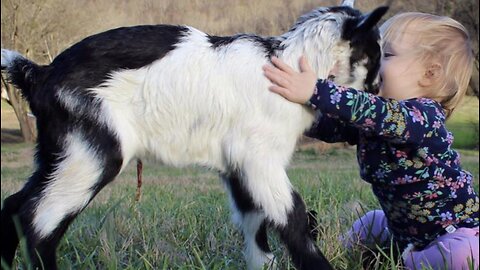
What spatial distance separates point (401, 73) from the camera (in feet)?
8.50

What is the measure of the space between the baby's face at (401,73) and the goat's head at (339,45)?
202 mm

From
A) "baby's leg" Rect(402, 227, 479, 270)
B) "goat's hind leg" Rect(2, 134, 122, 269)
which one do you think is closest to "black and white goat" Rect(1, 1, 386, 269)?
"goat's hind leg" Rect(2, 134, 122, 269)

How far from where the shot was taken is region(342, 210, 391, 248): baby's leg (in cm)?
277

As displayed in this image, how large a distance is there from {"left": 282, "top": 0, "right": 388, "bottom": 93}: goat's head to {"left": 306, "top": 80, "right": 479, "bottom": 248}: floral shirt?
12 centimetres

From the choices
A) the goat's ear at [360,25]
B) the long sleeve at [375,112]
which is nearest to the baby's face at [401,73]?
the long sleeve at [375,112]

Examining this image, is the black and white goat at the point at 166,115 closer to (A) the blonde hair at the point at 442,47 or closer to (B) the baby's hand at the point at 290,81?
(B) the baby's hand at the point at 290,81

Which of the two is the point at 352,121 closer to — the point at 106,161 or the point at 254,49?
the point at 254,49

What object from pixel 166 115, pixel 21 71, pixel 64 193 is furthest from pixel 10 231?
pixel 166 115

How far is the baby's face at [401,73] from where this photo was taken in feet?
8.50

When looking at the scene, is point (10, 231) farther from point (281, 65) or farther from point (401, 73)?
point (401, 73)

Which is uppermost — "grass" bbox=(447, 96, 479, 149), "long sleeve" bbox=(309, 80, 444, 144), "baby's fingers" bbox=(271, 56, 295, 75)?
"baby's fingers" bbox=(271, 56, 295, 75)

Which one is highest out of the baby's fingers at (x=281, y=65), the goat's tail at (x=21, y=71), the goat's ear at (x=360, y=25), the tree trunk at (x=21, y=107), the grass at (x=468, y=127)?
the goat's ear at (x=360, y=25)

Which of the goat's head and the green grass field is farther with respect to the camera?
the green grass field

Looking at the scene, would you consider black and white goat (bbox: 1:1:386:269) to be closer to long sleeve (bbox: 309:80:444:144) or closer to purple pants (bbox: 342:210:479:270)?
long sleeve (bbox: 309:80:444:144)
